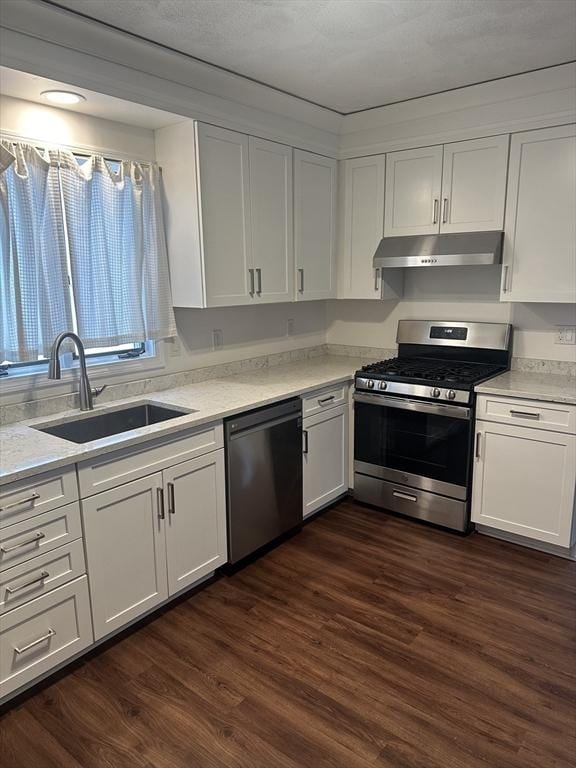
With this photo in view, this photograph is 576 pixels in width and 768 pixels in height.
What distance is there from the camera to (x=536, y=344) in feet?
10.9

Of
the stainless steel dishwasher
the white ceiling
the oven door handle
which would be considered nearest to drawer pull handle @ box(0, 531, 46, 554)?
the stainless steel dishwasher

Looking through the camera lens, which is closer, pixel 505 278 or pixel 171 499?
pixel 171 499

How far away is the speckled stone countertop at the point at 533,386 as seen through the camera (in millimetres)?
2766

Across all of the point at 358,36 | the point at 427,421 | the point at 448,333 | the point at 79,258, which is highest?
the point at 358,36

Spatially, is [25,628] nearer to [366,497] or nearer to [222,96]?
[366,497]

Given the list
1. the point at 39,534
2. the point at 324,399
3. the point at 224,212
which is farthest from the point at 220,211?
the point at 39,534

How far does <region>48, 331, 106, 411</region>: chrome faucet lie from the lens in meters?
2.33

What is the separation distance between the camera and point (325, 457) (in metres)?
3.36

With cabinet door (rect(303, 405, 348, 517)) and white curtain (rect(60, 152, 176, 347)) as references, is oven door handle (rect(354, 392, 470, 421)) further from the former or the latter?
white curtain (rect(60, 152, 176, 347))

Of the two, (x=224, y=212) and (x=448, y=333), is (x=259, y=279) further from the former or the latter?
(x=448, y=333)

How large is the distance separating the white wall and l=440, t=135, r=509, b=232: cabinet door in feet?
1.21

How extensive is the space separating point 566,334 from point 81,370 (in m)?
2.74

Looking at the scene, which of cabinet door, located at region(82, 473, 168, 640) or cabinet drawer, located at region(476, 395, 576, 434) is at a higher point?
cabinet drawer, located at region(476, 395, 576, 434)

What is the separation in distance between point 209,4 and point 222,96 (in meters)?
0.78
